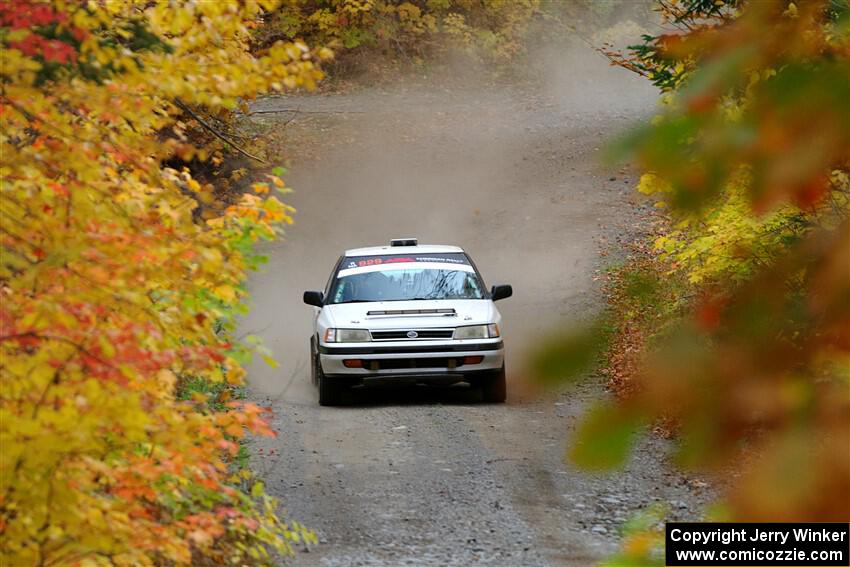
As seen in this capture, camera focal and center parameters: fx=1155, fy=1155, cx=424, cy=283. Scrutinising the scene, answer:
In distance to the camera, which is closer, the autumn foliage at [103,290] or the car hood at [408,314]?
the autumn foliage at [103,290]

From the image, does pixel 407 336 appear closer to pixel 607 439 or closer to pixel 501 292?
pixel 501 292

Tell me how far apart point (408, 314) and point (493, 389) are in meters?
1.24

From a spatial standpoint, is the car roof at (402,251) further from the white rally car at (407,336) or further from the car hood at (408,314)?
the car hood at (408,314)

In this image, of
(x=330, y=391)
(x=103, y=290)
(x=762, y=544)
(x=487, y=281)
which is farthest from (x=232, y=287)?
(x=487, y=281)

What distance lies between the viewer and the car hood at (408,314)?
12383 mm


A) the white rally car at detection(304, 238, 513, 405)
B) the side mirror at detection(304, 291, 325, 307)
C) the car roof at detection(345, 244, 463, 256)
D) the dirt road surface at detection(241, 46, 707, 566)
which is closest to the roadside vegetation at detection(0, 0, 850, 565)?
the dirt road surface at detection(241, 46, 707, 566)

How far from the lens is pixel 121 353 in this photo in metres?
4.55

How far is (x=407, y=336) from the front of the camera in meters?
12.3

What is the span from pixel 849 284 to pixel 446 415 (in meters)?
10.9

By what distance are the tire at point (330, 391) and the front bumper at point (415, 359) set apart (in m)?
0.31

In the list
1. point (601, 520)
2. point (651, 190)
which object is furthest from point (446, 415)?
point (651, 190)

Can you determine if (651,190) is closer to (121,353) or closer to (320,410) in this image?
→ (121,353)

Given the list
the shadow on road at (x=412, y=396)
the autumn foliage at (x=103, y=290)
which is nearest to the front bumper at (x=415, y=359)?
the shadow on road at (x=412, y=396)

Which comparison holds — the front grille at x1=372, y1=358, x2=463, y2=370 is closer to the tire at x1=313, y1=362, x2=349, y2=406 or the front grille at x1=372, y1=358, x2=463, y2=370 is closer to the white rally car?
the white rally car
